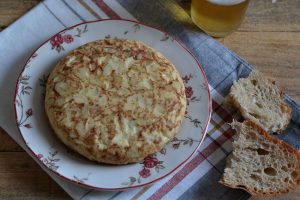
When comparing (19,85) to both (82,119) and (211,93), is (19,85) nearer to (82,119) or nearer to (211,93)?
(82,119)

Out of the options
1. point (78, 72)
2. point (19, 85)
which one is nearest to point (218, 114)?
point (78, 72)

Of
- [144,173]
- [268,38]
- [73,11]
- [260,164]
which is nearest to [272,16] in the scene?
[268,38]

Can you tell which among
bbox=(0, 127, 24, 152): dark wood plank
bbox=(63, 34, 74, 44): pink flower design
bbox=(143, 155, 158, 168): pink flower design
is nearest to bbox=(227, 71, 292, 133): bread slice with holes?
bbox=(143, 155, 158, 168): pink flower design

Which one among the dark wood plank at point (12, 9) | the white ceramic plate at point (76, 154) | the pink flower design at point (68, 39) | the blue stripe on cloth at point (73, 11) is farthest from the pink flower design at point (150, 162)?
the dark wood plank at point (12, 9)

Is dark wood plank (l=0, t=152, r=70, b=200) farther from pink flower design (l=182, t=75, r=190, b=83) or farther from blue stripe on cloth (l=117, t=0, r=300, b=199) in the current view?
pink flower design (l=182, t=75, r=190, b=83)

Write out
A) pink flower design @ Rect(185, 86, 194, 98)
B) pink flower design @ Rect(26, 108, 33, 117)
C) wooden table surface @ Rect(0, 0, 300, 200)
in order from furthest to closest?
wooden table surface @ Rect(0, 0, 300, 200) → pink flower design @ Rect(185, 86, 194, 98) → pink flower design @ Rect(26, 108, 33, 117)

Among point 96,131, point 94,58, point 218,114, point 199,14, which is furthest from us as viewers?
point 199,14

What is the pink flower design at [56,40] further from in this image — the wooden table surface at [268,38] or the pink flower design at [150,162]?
the pink flower design at [150,162]
